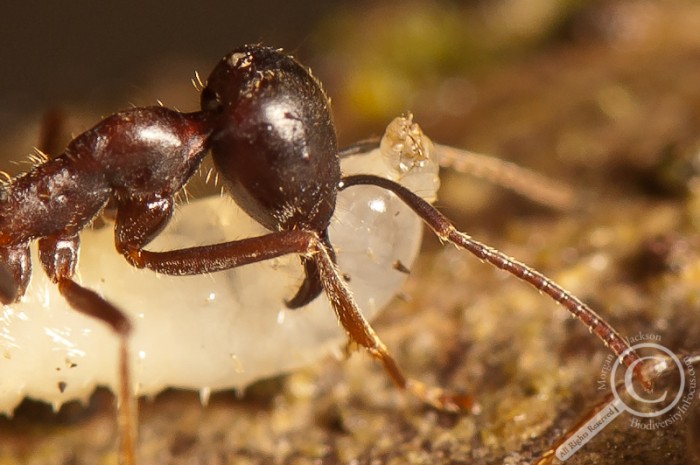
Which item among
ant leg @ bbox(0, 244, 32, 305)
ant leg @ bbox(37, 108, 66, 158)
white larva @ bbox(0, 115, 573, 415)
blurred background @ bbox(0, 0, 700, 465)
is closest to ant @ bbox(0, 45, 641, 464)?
ant leg @ bbox(0, 244, 32, 305)

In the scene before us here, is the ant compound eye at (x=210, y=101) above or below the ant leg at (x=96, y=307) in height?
above

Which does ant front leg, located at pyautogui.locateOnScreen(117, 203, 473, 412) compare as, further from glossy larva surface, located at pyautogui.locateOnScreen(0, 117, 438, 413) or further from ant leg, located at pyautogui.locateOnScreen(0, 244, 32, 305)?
ant leg, located at pyautogui.locateOnScreen(0, 244, 32, 305)

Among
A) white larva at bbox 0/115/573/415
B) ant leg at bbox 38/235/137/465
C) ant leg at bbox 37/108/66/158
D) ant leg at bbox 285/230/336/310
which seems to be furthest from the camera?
ant leg at bbox 37/108/66/158

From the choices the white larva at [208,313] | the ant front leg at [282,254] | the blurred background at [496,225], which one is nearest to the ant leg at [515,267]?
the white larva at [208,313]

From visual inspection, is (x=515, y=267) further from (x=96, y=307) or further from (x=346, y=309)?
(x=96, y=307)

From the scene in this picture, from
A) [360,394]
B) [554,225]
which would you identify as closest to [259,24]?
[554,225]

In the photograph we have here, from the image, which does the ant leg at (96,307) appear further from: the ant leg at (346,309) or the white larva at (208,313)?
the ant leg at (346,309)

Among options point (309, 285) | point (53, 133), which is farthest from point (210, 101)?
point (53, 133)
